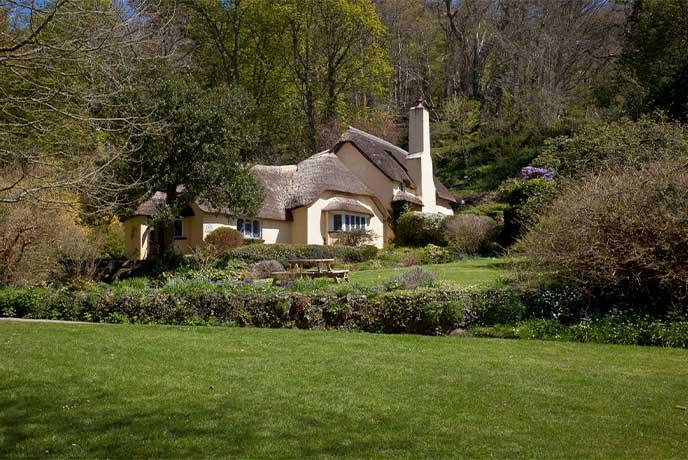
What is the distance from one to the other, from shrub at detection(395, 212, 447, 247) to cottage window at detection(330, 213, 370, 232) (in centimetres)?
243

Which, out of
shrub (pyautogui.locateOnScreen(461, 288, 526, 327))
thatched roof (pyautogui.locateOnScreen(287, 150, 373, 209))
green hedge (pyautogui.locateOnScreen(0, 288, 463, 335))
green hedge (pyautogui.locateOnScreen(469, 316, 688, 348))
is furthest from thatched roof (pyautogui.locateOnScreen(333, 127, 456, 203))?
green hedge (pyautogui.locateOnScreen(469, 316, 688, 348))

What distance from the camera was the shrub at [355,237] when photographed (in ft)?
96.7

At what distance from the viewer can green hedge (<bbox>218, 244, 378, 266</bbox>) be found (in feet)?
76.7

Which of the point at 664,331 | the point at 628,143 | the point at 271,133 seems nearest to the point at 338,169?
the point at 271,133

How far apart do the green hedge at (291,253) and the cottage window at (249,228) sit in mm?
4180

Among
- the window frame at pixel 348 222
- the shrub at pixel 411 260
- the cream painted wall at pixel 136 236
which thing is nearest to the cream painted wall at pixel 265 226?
the window frame at pixel 348 222

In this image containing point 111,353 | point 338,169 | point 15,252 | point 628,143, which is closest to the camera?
point 111,353

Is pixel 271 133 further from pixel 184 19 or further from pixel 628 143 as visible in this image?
pixel 628 143

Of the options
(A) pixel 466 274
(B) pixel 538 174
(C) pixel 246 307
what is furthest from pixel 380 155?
(C) pixel 246 307

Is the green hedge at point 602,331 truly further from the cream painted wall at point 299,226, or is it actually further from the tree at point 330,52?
the tree at point 330,52

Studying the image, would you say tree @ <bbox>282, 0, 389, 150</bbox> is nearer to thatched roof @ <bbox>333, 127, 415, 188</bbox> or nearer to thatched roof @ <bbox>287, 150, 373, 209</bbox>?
thatched roof @ <bbox>333, 127, 415, 188</bbox>

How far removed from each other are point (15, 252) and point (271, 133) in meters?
29.4

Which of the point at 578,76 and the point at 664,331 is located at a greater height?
the point at 578,76

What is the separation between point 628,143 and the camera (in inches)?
716
